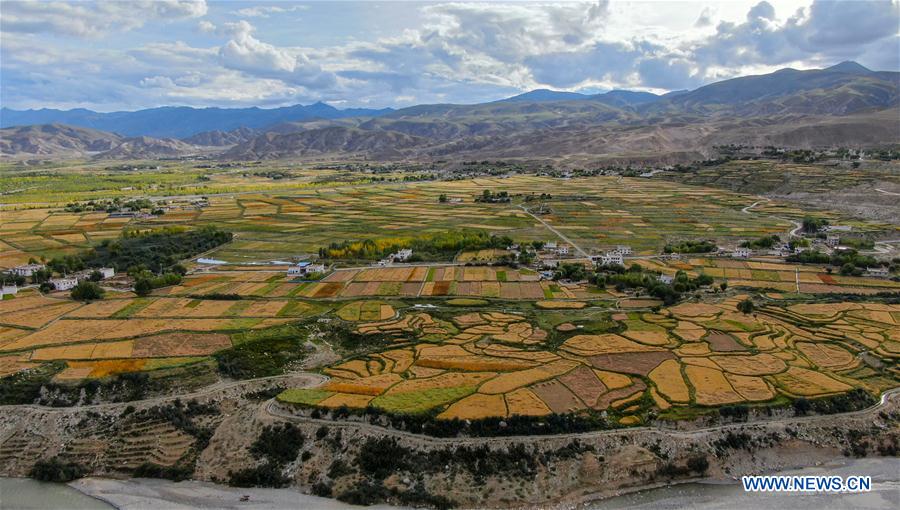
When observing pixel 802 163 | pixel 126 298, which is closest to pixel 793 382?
pixel 126 298

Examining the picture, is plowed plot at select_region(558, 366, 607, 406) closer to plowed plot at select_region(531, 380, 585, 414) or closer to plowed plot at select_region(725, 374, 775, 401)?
plowed plot at select_region(531, 380, 585, 414)

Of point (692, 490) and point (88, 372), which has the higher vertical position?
point (88, 372)

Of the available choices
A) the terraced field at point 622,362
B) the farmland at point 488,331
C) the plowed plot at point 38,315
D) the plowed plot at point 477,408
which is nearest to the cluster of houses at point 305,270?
the farmland at point 488,331

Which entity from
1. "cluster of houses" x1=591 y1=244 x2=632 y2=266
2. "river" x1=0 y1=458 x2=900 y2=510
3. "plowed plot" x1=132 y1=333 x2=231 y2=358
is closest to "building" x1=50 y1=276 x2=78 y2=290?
"plowed plot" x1=132 y1=333 x2=231 y2=358

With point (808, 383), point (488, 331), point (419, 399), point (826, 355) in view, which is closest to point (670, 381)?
point (808, 383)

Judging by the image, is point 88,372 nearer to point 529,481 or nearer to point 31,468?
point 31,468

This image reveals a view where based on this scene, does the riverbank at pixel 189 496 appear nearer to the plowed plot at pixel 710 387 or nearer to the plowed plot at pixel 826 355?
the plowed plot at pixel 710 387
